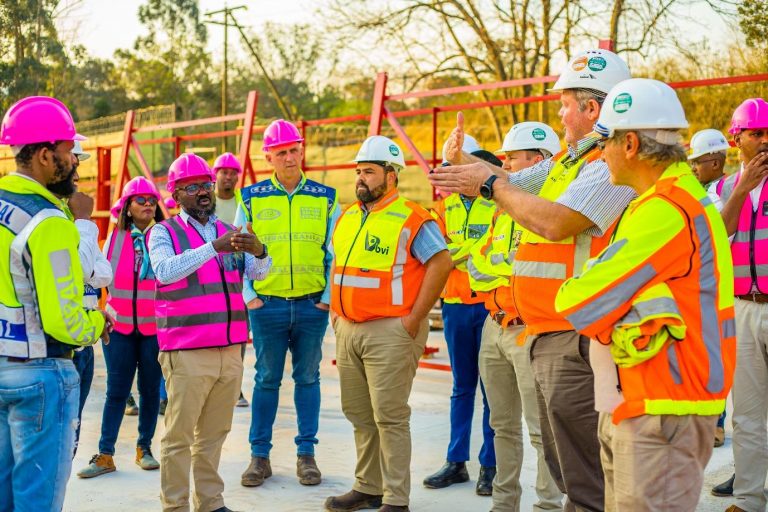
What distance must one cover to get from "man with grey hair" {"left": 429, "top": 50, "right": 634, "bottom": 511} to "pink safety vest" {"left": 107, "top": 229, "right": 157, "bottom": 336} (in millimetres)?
3269

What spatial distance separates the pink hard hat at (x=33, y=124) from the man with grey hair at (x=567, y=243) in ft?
4.87

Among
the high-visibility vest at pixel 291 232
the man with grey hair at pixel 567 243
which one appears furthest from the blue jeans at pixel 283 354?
the man with grey hair at pixel 567 243

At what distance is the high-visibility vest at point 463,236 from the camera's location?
627cm

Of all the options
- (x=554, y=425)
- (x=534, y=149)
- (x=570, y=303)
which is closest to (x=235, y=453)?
(x=534, y=149)

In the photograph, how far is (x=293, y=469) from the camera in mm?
6238

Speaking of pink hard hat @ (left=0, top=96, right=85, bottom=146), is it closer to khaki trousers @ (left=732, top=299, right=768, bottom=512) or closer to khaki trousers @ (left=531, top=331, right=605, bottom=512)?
khaki trousers @ (left=531, top=331, right=605, bottom=512)

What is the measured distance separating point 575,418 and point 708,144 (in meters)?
3.85

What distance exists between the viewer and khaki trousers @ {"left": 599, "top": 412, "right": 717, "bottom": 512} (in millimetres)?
2842

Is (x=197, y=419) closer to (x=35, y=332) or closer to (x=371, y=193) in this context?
(x=371, y=193)

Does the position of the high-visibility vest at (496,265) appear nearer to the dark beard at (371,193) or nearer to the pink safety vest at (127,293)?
the dark beard at (371,193)

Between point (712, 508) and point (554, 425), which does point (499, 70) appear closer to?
point (712, 508)

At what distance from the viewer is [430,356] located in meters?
10.6

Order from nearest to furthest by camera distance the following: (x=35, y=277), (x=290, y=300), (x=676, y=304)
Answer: (x=676, y=304)
(x=35, y=277)
(x=290, y=300)

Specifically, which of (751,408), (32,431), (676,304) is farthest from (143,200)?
(676,304)
